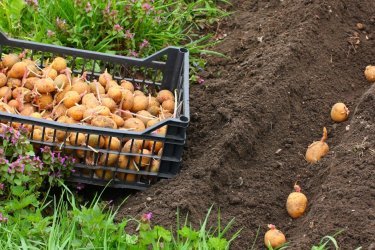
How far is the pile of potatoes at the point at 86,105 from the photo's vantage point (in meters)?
4.47

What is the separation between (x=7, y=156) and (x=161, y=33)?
1760mm

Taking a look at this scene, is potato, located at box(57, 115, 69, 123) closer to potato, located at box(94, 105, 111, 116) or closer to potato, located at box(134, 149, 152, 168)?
potato, located at box(94, 105, 111, 116)

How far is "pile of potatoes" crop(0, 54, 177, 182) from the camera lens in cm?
447

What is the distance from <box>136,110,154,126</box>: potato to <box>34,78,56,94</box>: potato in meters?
0.46

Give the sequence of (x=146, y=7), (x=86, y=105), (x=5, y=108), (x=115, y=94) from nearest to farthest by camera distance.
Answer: (x=5, y=108), (x=86, y=105), (x=115, y=94), (x=146, y=7)

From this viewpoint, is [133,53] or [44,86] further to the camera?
[133,53]

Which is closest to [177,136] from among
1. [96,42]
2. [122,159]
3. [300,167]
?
[122,159]

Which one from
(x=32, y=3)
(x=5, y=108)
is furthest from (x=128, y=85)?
(x=32, y=3)

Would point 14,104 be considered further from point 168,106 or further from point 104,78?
point 168,106

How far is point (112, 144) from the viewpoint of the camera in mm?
4445

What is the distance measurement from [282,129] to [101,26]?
143cm

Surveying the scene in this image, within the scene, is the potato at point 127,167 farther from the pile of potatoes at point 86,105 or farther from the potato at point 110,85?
the potato at point 110,85

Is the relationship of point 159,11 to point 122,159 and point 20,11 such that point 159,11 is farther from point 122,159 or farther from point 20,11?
point 122,159

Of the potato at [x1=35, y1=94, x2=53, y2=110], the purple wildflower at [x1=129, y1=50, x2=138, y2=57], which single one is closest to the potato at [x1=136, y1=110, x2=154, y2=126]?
the potato at [x1=35, y1=94, x2=53, y2=110]
